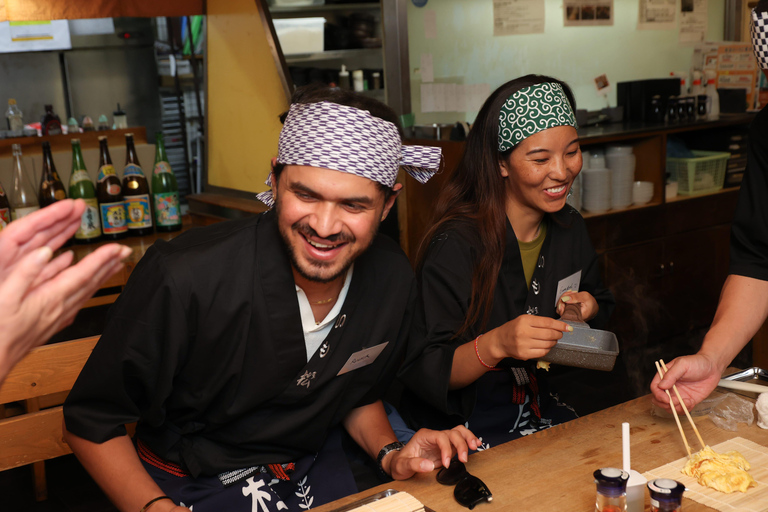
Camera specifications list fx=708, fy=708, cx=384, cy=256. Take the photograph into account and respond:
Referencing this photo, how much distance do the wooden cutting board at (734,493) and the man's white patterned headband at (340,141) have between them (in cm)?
82

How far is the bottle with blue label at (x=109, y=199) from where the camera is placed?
297 centimetres

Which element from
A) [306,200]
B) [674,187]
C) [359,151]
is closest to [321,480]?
[306,200]

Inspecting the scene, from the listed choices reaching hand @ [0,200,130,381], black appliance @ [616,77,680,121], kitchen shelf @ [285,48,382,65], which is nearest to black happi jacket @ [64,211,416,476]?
reaching hand @ [0,200,130,381]

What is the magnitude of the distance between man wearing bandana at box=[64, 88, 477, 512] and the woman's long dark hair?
1.14 feet

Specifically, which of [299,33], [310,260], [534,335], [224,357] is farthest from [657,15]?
[224,357]

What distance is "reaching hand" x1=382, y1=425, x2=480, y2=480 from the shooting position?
4.49 feet

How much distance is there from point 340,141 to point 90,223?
73.0 inches

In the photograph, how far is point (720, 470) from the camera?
1277 mm

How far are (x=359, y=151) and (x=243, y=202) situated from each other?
178 centimetres

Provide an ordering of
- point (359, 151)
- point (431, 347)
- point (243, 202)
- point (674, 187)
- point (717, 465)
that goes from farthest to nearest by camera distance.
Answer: point (674, 187) → point (243, 202) → point (431, 347) → point (359, 151) → point (717, 465)

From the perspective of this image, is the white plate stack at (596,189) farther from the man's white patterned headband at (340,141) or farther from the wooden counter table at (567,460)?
the man's white patterned headband at (340,141)

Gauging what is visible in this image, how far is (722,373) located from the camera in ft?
5.49

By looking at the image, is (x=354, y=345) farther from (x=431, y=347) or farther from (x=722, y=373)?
(x=722, y=373)

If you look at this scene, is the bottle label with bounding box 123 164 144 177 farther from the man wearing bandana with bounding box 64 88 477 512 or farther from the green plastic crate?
the green plastic crate
